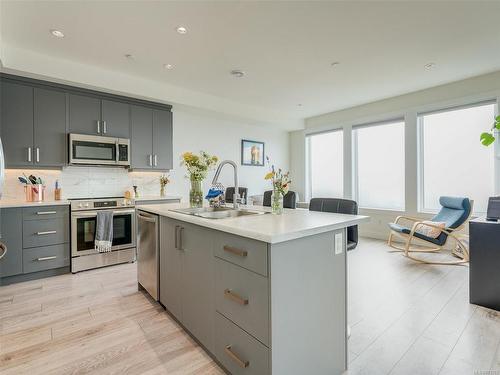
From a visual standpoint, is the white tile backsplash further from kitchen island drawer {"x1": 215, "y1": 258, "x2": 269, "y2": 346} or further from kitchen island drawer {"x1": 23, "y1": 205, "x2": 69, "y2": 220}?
kitchen island drawer {"x1": 215, "y1": 258, "x2": 269, "y2": 346}

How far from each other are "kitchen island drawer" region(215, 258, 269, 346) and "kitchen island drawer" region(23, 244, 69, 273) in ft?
8.85

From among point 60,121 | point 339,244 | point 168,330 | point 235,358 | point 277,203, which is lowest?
point 168,330

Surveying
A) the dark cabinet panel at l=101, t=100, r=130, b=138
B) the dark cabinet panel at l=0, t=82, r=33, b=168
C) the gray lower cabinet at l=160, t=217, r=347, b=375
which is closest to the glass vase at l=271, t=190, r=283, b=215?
the gray lower cabinet at l=160, t=217, r=347, b=375

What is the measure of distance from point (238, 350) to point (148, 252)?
147 cm

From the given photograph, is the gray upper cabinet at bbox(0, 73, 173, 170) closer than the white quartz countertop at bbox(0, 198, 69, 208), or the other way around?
the white quartz countertop at bbox(0, 198, 69, 208)

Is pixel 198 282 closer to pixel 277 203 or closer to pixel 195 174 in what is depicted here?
pixel 277 203

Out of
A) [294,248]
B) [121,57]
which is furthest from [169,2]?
[294,248]

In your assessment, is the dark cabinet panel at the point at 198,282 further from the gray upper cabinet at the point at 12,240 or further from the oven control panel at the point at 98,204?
the gray upper cabinet at the point at 12,240

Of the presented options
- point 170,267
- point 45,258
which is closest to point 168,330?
point 170,267

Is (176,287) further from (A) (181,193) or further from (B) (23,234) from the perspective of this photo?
(A) (181,193)

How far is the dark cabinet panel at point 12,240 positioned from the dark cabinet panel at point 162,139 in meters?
1.83

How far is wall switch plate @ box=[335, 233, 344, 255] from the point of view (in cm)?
155

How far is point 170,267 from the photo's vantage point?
2.16 meters

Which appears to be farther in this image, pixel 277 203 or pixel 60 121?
pixel 60 121
